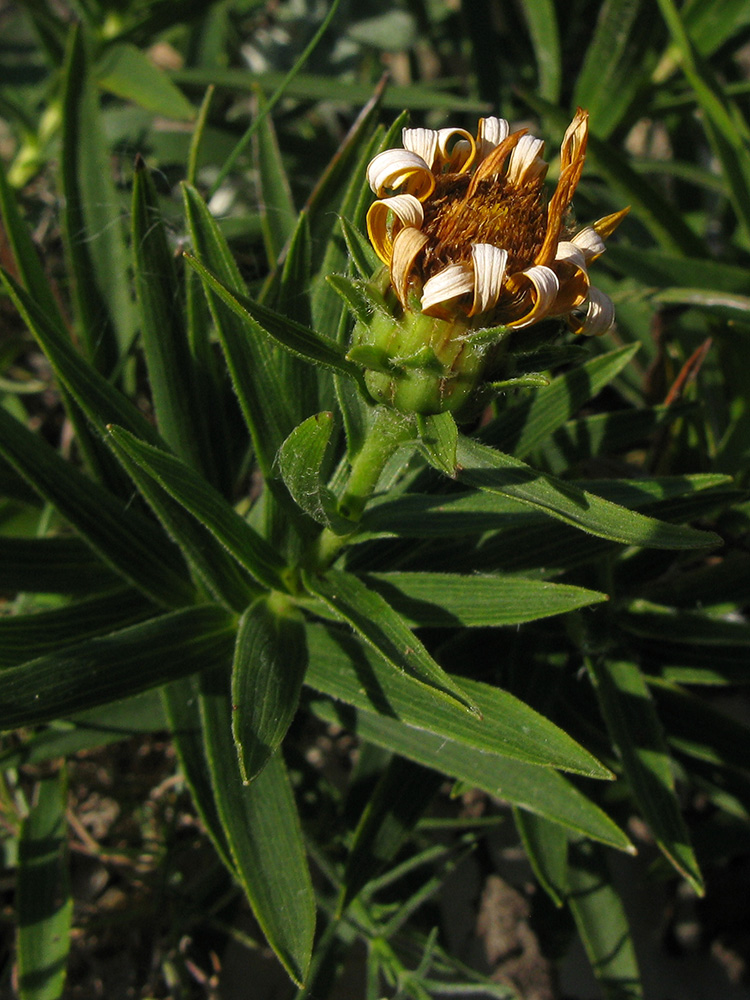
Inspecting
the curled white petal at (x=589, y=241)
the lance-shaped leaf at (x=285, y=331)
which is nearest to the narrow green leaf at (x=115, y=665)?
the lance-shaped leaf at (x=285, y=331)

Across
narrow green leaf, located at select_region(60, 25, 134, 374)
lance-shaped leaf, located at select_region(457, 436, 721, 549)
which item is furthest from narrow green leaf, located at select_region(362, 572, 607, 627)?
narrow green leaf, located at select_region(60, 25, 134, 374)

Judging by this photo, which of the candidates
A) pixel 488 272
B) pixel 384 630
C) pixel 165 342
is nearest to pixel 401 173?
pixel 488 272

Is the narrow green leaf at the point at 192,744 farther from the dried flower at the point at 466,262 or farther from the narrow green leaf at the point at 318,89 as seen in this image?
the narrow green leaf at the point at 318,89

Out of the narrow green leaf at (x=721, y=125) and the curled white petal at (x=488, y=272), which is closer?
the curled white petal at (x=488, y=272)

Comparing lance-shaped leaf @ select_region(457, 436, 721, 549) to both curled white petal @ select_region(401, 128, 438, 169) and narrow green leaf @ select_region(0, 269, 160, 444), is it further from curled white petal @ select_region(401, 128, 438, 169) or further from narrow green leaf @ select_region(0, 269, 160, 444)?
Result: narrow green leaf @ select_region(0, 269, 160, 444)

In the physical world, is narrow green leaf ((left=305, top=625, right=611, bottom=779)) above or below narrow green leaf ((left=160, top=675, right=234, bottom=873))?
above

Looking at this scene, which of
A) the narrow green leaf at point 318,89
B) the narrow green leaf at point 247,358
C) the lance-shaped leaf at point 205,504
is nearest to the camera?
the lance-shaped leaf at point 205,504

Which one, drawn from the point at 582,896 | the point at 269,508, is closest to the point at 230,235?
the point at 269,508
